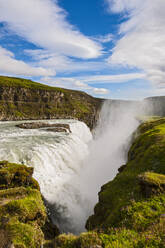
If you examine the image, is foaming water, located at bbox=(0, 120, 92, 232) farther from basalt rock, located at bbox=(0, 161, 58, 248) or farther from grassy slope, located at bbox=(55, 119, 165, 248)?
grassy slope, located at bbox=(55, 119, 165, 248)

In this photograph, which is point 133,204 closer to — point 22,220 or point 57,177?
point 22,220

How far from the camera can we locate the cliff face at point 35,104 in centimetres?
12040

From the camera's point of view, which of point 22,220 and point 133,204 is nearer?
point 22,220

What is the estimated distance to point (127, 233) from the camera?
572 cm

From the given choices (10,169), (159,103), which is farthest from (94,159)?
(159,103)

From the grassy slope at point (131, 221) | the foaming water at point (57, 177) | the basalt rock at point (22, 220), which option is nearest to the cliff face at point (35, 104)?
the foaming water at point (57, 177)

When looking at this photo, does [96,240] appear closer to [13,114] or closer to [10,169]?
[10,169]

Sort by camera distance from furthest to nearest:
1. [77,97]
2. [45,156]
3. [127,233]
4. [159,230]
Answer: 1. [77,97]
2. [45,156]
3. [127,233]
4. [159,230]

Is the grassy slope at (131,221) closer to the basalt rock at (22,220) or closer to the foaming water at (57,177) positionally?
the basalt rock at (22,220)

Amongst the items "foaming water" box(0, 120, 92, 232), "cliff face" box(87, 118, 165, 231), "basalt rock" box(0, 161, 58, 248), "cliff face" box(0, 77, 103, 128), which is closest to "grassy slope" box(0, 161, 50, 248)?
"basalt rock" box(0, 161, 58, 248)

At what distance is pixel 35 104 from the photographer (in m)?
140

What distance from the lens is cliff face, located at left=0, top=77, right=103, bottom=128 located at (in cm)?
12040

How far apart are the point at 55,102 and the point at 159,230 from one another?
6188 inches

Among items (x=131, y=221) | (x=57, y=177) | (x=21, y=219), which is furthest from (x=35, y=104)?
(x=131, y=221)
